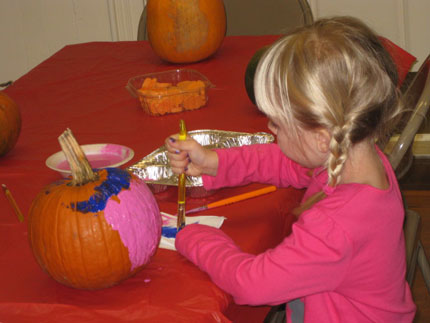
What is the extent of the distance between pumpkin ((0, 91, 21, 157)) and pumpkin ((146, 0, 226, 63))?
59cm

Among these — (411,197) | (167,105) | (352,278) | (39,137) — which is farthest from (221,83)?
(411,197)

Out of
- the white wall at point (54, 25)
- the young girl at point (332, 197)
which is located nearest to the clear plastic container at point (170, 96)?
the young girl at point (332, 197)

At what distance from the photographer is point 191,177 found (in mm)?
1025

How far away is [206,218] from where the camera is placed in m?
0.90

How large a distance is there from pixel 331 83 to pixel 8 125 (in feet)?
2.12

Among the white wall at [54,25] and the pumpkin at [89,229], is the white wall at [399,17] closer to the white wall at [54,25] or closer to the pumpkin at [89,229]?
the white wall at [54,25]

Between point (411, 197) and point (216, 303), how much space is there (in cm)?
193

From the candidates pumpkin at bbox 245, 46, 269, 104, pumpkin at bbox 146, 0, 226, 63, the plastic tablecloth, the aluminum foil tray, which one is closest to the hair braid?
the plastic tablecloth

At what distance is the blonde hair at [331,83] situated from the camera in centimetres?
80

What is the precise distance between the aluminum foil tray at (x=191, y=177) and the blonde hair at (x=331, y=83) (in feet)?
0.71

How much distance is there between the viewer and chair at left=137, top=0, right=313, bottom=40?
2.06m

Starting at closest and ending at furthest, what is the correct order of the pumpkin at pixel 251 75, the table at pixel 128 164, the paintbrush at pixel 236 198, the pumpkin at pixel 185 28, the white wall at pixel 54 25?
the table at pixel 128 164 → the paintbrush at pixel 236 198 → the pumpkin at pixel 251 75 → the pumpkin at pixel 185 28 → the white wall at pixel 54 25

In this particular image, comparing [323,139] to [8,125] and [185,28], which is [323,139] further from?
[185,28]

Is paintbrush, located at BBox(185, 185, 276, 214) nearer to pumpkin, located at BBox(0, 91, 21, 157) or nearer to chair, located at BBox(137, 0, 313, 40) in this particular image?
pumpkin, located at BBox(0, 91, 21, 157)
